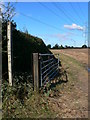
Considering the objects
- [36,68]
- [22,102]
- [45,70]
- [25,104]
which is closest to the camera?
[25,104]

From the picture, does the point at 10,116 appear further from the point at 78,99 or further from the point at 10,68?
the point at 78,99

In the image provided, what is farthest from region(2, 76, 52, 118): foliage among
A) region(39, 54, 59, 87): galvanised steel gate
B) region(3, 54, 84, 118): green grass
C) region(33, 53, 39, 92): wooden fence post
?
region(39, 54, 59, 87): galvanised steel gate

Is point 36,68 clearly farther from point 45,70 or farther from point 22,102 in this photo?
point 45,70

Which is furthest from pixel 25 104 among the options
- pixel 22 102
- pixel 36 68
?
pixel 36 68

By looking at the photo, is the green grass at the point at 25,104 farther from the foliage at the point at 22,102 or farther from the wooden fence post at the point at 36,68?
the wooden fence post at the point at 36,68

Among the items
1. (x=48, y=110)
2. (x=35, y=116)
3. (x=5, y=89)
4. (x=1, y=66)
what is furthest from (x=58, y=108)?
A: (x=1, y=66)

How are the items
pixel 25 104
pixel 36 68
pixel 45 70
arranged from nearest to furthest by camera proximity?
1. pixel 25 104
2. pixel 36 68
3. pixel 45 70

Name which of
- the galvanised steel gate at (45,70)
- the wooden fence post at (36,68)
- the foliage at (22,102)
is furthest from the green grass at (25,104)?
the galvanised steel gate at (45,70)

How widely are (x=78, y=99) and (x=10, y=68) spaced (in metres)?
2.53

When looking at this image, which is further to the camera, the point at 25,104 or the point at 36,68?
the point at 36,68

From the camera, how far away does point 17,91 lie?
6.47 m

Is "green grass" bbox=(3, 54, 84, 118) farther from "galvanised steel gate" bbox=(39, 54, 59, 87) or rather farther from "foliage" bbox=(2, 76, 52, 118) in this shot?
"galvanised steel gate" bbox=(39, 54, 59, 87)

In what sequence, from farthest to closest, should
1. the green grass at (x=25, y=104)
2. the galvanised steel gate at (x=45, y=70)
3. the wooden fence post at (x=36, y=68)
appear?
1. the galvanised steel gate at (x=45, y=70)
2. the wooden fence post at (x=36, y=68)
3. the green grass at (x=25, y=104)

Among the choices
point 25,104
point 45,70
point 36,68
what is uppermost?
point 36,68
